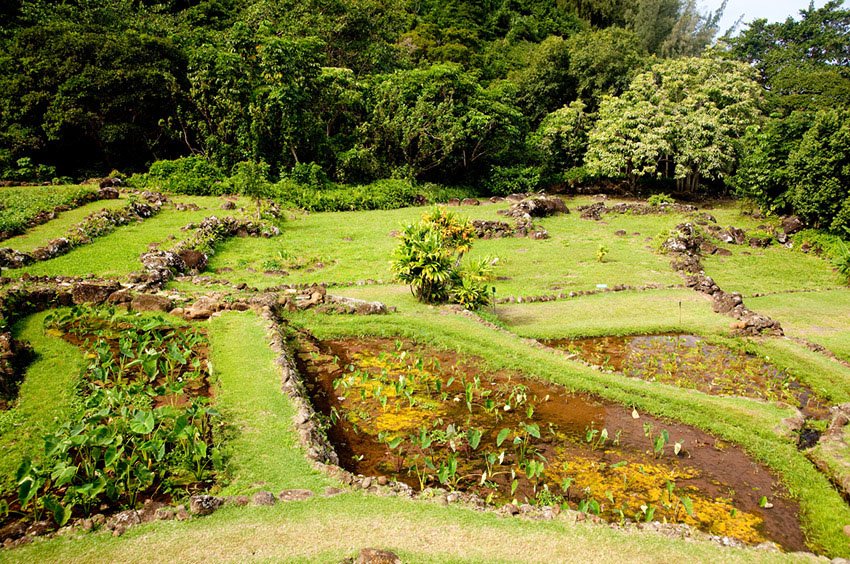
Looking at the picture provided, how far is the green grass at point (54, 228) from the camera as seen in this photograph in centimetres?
1797

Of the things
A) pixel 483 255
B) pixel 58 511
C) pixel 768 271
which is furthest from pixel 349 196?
pixel 58 511

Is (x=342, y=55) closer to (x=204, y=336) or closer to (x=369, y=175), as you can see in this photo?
(x=369, y=175)

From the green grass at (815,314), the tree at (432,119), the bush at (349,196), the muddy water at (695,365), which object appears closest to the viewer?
the muddy water at (695,365)

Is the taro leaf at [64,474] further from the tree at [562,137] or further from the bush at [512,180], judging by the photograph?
the tree at [562,137]

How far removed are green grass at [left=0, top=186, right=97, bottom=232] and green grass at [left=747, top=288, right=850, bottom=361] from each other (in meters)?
26.9

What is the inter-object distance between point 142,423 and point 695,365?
40.7 feet

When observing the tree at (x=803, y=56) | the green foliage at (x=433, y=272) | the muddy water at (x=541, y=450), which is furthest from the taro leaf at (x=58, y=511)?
the tree at (x=803, y=56)

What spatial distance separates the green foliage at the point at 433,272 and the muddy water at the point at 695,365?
9.51 ft

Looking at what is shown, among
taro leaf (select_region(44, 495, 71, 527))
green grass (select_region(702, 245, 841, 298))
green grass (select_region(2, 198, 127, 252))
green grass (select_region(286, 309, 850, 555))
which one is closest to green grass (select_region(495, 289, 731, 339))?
green grass (select_region(286, 309, 850, 555))

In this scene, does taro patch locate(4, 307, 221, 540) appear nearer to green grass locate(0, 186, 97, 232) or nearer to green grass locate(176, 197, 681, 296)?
green grass locate(176, 197, 681, 296)

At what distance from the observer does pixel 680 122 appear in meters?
33.8

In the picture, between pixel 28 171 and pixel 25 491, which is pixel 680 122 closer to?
pixel 25 491

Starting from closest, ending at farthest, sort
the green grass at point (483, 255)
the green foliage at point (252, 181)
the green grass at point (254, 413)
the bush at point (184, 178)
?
the green grass at point (254, 413)
the green grass at point (483, 255)
the green foliage at point (252, 181)
the bush at point (184, 178)

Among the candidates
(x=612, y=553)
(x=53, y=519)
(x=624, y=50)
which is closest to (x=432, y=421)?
(x=612, y=553)
